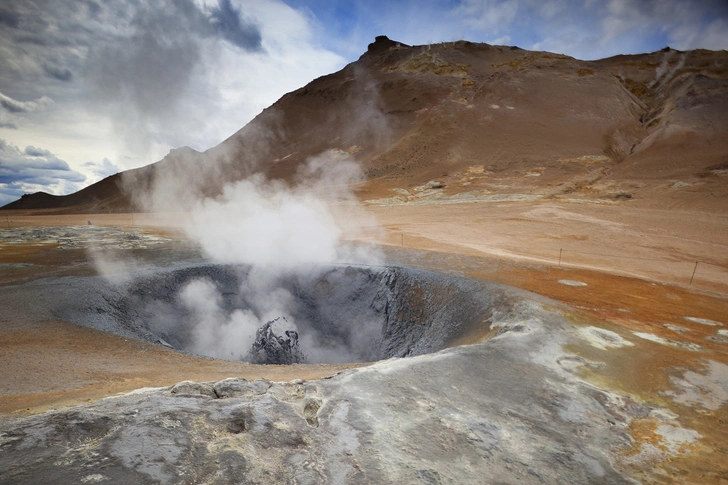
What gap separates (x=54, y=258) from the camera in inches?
395

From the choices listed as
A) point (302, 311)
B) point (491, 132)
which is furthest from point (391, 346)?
point (491, 132)

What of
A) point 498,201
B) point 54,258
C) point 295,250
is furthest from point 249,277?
point 498,201

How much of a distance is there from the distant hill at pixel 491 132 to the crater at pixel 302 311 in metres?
19.2

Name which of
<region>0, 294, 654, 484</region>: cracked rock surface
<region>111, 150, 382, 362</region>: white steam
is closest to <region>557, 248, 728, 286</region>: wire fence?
<region>111, 150, 382, 362</region>: white steam

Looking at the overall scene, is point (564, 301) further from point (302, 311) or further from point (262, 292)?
point (262, 292)

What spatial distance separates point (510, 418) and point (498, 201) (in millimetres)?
22908

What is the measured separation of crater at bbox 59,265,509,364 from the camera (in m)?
6.82

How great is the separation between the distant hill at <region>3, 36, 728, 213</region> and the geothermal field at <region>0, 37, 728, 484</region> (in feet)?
4.41

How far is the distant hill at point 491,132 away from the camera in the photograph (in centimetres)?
2611

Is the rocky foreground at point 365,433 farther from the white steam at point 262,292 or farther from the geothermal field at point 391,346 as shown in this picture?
the white steam at point 262,292

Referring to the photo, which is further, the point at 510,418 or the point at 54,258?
the point at 54,258

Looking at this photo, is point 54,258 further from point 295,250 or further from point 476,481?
point 476,481

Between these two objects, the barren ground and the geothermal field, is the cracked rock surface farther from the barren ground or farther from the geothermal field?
the barren ground

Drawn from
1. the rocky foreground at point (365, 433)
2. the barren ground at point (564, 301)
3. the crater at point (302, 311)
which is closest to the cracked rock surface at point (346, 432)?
the rocky foreground at point (365, 433)
